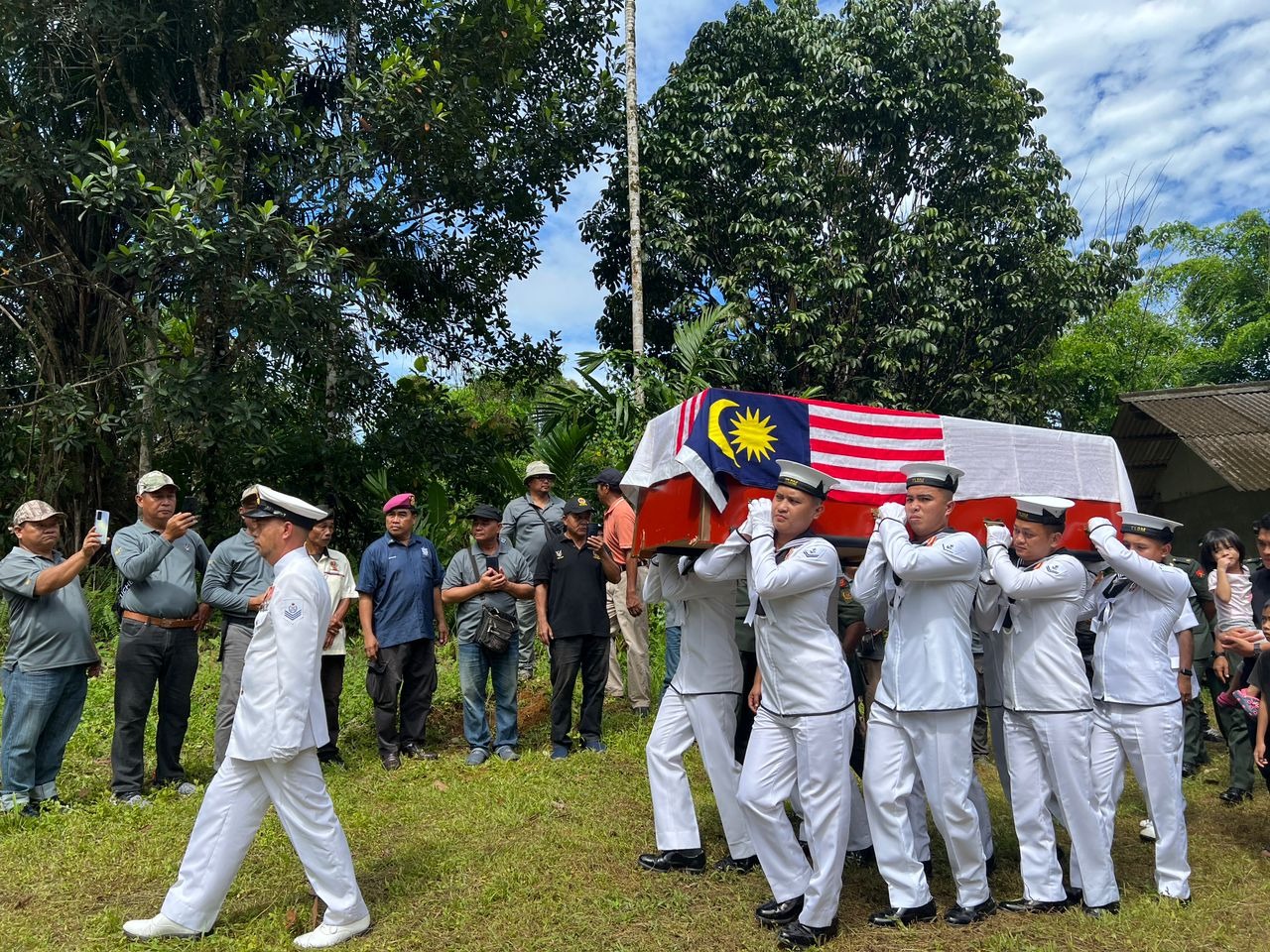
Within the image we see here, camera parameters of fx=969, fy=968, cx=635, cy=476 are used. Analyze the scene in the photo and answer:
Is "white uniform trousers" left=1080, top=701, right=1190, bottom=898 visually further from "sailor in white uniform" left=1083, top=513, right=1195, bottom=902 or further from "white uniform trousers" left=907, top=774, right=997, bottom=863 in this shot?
"white uniform trousers" left=907, top=774, right=997, bottom=863

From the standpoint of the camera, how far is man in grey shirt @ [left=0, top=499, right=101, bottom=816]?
5242 millimetres

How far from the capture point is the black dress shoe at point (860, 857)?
15.8 ft

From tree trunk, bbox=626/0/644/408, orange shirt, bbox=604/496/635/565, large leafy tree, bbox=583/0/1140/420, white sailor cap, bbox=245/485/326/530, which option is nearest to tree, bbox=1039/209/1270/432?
large leafy tree, bbox=583/0/1140/420

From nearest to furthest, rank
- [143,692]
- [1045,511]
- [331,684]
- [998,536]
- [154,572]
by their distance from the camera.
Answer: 1. [1045,511]
2. [998,536]
3. [143,692]
4. [154,572]
5. [331,684]

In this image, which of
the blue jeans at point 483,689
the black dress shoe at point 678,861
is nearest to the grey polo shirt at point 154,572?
the blue jeans at point 483,689

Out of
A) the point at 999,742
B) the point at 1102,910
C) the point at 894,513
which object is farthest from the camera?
the point at 999,742

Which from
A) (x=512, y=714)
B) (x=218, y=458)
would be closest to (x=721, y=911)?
(x=512, y=714)

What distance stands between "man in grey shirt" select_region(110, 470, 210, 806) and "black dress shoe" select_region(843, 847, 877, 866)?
384cm

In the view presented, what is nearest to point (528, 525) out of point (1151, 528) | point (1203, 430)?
point (1151, 528)

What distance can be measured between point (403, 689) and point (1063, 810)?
4.35m

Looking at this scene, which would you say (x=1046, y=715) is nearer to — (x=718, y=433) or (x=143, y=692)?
(x=718, y=433)

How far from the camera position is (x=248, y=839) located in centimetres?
385

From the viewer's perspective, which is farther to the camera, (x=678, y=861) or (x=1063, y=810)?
(x=678, y=861)

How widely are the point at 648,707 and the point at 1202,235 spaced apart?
25922 millimetres
